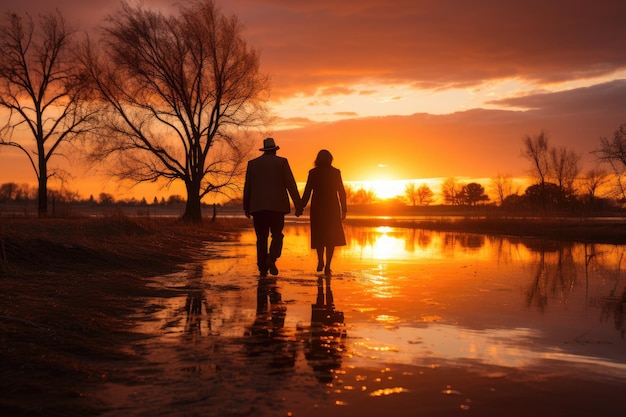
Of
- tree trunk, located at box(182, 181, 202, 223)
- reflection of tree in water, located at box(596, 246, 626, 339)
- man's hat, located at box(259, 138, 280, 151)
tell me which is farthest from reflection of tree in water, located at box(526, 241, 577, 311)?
tree trunk, located at box(182, 181, 202, 223)

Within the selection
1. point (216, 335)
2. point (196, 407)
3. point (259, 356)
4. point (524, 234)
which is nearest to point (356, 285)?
point (216, 335)

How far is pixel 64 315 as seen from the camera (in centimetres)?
628

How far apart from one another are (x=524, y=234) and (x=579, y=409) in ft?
98.6

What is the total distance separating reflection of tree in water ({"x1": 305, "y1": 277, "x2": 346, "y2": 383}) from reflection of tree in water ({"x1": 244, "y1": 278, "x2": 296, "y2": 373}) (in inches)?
7.5

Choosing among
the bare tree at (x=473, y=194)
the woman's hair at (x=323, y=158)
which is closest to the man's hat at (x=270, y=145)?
the woman's hair at (x=323, y=158)

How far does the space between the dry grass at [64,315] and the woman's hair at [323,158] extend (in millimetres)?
3770

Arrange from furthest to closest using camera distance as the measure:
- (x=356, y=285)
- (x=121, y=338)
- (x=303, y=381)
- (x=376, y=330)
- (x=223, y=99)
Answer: (x=223, y=99), (x=356, y=285), (x=376, y=330), (x=121, y=338), (x=303, y=381)

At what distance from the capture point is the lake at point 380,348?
396 centimetres

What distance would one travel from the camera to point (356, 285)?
403 inches

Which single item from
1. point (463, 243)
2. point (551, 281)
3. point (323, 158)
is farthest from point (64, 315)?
point (463, 243)

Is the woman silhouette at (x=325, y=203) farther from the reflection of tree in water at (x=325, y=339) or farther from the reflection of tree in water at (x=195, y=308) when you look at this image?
the reflection of tree in water at (x=325, y=339)

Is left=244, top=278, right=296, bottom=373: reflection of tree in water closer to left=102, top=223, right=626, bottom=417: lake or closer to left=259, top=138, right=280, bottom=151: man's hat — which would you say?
left=102, top=223, right=626, bottom=417: lake

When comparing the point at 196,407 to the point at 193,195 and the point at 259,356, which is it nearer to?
the point at 259,356

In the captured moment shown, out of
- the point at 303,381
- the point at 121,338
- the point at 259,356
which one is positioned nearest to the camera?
the point at 303,381
